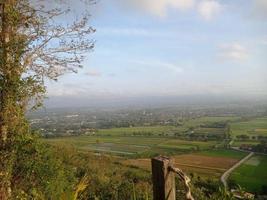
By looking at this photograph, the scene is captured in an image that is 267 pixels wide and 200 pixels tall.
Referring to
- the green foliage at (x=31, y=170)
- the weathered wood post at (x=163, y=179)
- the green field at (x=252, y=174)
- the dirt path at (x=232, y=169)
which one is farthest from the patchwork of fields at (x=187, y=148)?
the weathered wood post at (x=163, y=179)

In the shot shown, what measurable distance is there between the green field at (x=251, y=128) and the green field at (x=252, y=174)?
1238 centimetres

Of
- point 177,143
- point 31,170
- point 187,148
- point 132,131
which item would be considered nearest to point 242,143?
point 187,148

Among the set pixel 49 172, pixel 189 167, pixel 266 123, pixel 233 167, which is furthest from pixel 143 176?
pixel 266 123

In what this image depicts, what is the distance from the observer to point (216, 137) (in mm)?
56375

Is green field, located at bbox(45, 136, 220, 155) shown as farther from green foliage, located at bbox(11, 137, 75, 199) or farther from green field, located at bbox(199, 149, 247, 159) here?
green foliage, located at bbox(11, 137, 75, 199)

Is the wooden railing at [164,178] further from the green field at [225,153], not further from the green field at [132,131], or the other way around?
the green field at [132,131]

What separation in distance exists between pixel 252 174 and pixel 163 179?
1351 inches

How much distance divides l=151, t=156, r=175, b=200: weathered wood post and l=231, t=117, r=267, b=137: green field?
53205 mm

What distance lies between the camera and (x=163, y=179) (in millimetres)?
2822

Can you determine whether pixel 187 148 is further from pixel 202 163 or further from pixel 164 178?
pixel 164 178

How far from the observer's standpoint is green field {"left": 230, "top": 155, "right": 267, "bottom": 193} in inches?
1164

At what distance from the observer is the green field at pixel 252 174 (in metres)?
29.6

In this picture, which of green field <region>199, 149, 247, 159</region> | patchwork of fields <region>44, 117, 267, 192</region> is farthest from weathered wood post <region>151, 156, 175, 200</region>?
green field <region>199, 149, 247, 159</region>

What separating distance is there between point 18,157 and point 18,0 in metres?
3.68
